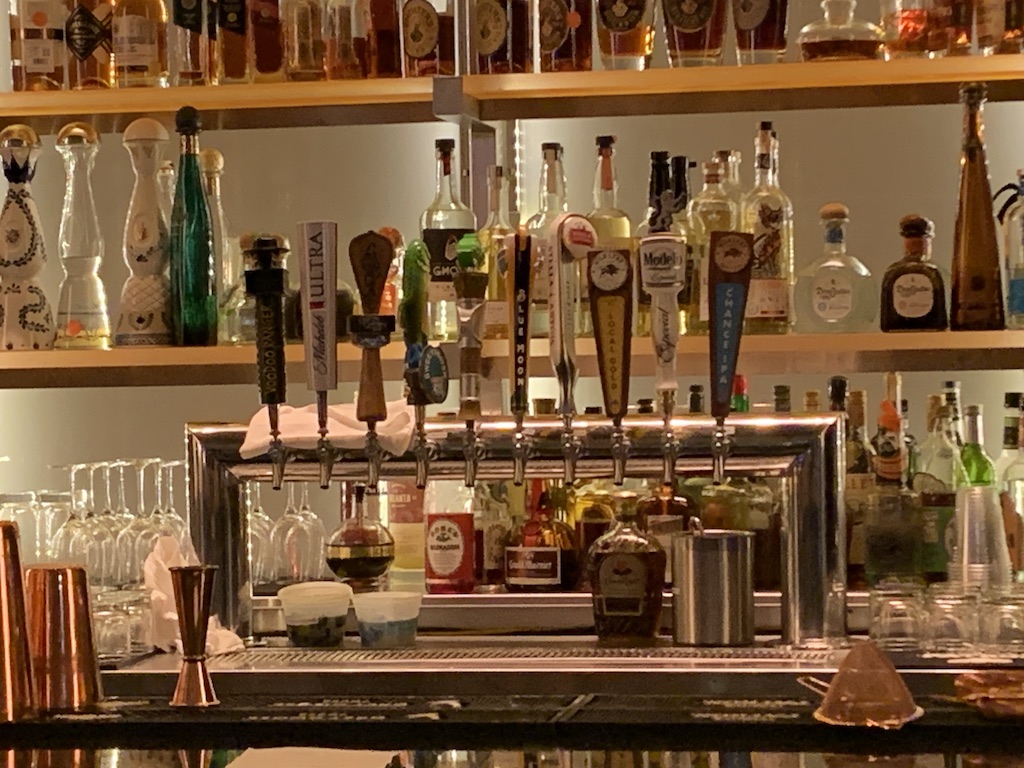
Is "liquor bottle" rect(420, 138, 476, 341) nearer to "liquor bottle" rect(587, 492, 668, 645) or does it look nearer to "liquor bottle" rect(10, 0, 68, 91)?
"liquor bottle" rect(587, 492, 668, 645)

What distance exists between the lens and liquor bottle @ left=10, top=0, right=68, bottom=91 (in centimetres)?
249

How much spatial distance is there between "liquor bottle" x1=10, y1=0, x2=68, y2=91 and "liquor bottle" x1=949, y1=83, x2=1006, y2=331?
1.41m

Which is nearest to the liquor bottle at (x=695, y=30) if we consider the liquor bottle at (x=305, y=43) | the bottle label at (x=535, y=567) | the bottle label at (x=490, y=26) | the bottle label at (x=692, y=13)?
the bottle label at (x=692, y=13)

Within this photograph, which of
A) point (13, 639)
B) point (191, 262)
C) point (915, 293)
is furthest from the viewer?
point (191, 262)

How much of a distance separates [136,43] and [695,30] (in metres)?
0.87

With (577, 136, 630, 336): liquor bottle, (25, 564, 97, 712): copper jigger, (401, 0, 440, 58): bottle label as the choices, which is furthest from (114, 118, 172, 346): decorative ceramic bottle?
(25, 564, 97, 712): copper jigger

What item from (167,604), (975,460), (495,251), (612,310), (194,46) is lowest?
(167,604)

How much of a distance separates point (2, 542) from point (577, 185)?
152 cm

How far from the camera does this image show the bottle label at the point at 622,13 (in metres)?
2.32

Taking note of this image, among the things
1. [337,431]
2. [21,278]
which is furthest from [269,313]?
[21,278]

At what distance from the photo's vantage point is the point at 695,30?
231 cm

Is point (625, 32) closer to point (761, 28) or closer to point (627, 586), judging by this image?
point (761, 28)

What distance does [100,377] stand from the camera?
2715 mm

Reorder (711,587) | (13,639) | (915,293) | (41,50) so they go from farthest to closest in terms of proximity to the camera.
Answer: (41,50), (915,293), (711,587), (13,639)
